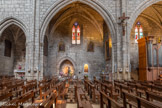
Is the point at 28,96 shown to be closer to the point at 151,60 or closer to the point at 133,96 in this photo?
the point at 133,96

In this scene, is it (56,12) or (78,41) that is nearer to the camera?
(56,12)

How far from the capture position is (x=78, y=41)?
21.1 metres

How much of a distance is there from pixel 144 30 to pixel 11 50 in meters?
17.0

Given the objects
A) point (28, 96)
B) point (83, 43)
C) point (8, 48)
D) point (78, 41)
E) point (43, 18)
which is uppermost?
point (43, 18)

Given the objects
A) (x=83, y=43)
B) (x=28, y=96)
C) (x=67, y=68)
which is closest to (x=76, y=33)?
(x=83, y=43)

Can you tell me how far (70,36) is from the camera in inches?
829

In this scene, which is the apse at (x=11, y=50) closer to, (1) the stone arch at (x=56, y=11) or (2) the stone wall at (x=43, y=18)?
(2) the stone wall at (x=43, y=18)

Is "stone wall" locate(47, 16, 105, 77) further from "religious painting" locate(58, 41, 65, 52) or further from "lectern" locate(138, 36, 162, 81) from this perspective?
"lectern" locate(138, 36, 162, 81)

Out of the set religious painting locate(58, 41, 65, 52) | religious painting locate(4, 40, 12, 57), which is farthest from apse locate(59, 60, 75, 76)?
religious painting locate(4, 40, 12, 57)

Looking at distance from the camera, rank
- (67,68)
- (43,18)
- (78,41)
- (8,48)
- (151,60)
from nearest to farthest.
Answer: (43,18)
(151,60)
(8,48)
(78,41)
(67,68)

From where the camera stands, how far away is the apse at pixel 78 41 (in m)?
20.2

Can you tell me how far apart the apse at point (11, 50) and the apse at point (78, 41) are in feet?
11.6

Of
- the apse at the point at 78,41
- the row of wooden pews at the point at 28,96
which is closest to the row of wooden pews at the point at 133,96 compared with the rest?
the row of wooden pews at the point at 28,96

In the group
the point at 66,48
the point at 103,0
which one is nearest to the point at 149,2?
the point at 103,0
